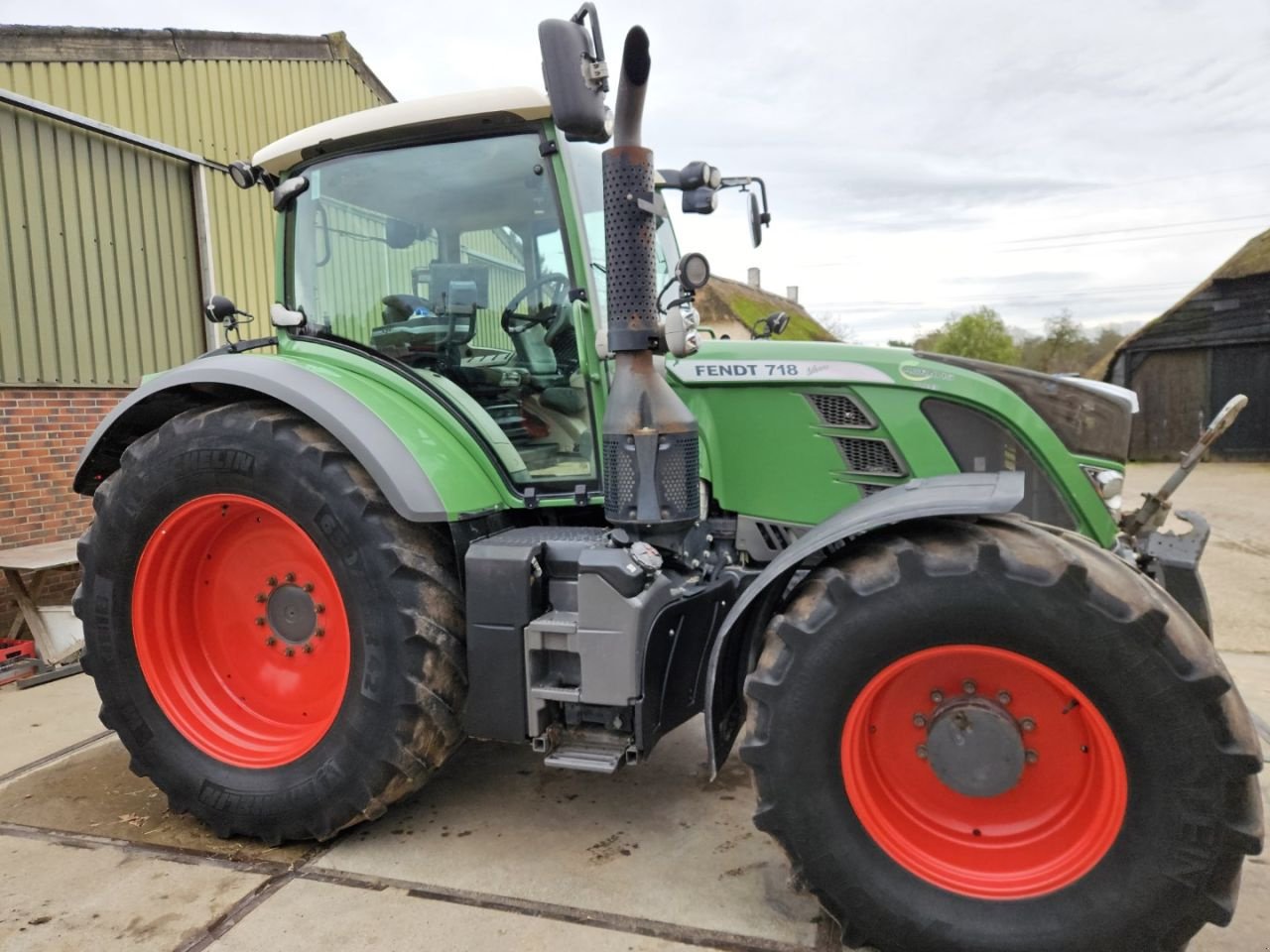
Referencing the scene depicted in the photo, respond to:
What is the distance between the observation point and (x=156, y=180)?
22.5ft

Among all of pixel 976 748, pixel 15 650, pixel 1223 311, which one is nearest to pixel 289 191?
pixel 976 748

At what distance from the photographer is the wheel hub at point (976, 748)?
2199 millimetres

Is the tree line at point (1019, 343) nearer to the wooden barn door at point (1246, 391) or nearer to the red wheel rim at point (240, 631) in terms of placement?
the wooden barn door at point (1246, 391)

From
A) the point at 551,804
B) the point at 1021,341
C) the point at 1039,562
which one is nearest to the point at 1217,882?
the point at 1039,562

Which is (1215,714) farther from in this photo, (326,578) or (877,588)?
(326,578)

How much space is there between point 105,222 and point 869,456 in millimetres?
6112

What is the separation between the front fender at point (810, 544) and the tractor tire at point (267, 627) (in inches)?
33.1

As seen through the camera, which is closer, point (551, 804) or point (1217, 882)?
point (1217, 882)

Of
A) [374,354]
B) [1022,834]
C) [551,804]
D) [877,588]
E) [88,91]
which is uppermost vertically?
[88,91]

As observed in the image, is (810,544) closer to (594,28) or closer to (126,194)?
(594,28)

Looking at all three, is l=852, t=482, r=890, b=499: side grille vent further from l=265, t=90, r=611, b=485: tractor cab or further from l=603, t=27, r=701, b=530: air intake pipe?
l=265, t=90, r=611, b=485: tractor cab

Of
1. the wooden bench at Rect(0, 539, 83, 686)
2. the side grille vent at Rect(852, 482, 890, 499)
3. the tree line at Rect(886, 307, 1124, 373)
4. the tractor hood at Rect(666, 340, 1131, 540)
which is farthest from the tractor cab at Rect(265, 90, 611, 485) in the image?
the tree line at Rect(886, 307, 1124, 373)

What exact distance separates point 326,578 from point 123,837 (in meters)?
1.12

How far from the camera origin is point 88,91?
20.6 ft
